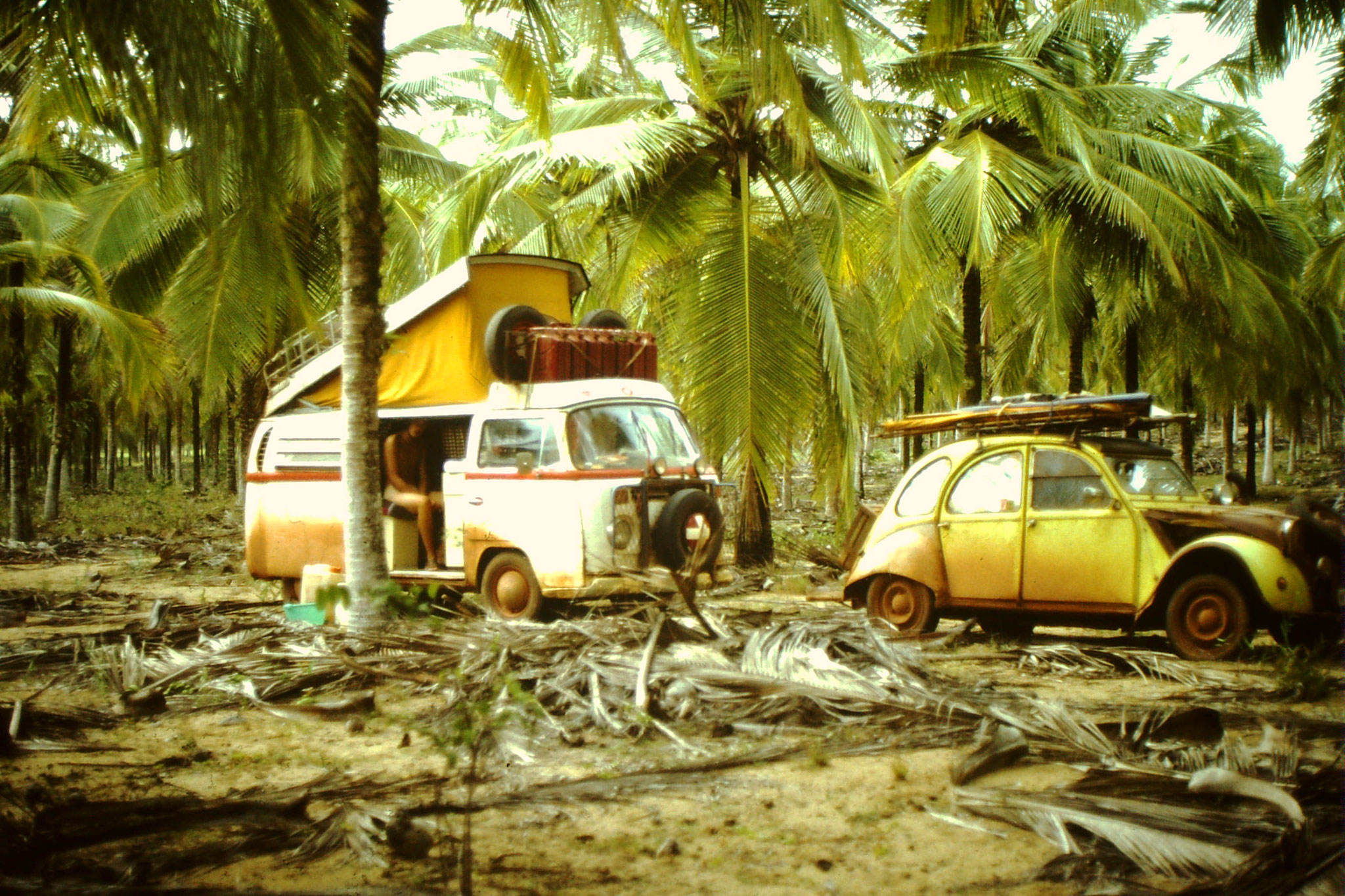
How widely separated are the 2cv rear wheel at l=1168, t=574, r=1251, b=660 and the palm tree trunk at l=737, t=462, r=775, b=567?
6.52 m

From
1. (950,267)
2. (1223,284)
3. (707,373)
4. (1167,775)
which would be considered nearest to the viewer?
(1167,775)

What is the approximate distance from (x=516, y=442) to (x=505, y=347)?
93 cm

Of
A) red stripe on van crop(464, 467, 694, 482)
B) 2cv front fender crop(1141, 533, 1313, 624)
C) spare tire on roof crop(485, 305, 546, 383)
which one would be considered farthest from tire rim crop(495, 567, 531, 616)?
2cv front fender crop(1141, 533, 1313, 624)

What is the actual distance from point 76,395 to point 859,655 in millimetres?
30396

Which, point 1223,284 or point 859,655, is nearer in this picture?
point 859,655

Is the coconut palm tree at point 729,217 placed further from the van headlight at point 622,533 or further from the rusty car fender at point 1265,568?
the rusty car fender at point 1265,568

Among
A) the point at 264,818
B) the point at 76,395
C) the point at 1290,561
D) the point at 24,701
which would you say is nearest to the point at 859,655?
the point at 1290,561

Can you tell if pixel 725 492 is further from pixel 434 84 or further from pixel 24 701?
pixel 434 84

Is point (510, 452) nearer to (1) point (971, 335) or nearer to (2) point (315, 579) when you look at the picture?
(2) point (315, 579)

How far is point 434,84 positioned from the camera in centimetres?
1880

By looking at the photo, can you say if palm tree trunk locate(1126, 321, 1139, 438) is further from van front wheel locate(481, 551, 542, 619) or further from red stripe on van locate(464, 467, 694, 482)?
van front wheel locate(481, 551, 542, 619)

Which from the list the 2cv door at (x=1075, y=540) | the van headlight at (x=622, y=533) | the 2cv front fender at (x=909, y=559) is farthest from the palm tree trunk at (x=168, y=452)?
the 2cv door at (x=1075, y=540)

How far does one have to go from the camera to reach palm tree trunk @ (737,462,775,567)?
46.9 ft

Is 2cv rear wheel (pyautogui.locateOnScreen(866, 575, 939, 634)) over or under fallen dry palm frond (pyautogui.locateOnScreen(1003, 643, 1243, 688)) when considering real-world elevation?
over
